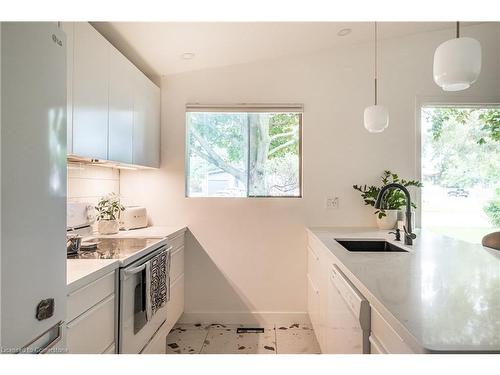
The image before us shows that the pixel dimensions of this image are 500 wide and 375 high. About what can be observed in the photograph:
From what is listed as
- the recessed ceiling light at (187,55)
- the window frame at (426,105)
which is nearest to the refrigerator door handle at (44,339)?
the recessed ceiling light at (187,55)

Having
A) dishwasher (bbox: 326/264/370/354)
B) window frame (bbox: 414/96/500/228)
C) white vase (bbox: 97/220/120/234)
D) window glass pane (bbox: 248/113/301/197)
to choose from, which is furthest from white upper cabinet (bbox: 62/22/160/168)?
window frame (bbox: 414/96/500/228)

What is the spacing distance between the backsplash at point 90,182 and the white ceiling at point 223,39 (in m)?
0.95

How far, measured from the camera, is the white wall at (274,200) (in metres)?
2.77

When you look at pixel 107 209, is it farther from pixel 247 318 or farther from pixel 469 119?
pixel 469 119

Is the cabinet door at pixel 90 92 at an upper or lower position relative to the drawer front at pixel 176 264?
upper

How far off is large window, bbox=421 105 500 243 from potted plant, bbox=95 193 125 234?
273 centimetres

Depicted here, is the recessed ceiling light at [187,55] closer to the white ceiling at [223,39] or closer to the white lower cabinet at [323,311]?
the white ceiling at [223,39]

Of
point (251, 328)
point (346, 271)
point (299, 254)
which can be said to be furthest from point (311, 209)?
point (346, 271)

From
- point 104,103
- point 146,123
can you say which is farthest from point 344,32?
point 104,103

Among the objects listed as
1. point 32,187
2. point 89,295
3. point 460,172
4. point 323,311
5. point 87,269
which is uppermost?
point 460,172

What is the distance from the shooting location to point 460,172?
278 cm

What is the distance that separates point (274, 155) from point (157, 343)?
1851mm

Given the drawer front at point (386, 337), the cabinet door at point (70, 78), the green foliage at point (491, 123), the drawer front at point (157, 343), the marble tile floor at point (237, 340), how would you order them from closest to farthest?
the drawer front at point (386, 337) < the cabinet door at point (70, 78) < the drawer front at point (157, 343) < the marble tile floor at point (237, 340) < the green foliage at point (491, 123)

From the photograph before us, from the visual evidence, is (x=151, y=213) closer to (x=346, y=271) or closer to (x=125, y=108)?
(x=125, y=108)
